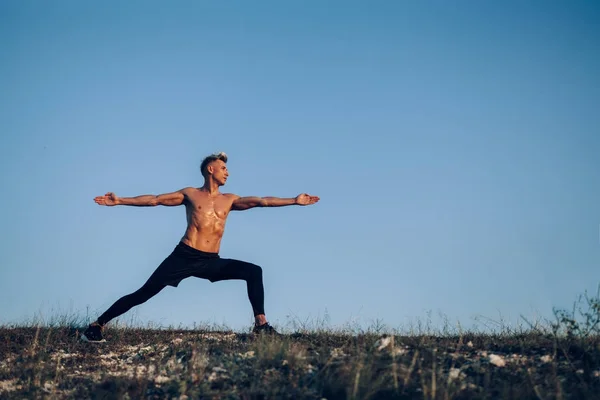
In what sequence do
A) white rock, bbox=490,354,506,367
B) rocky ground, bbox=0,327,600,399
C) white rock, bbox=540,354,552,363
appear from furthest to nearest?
white rock, bbox=540,354,552,363, white rock, bbox=490,354,506,367, rocky ground, bbox=0,327,600,399

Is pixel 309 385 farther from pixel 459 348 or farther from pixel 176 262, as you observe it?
pixel 176 262

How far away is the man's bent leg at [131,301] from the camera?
9.27m

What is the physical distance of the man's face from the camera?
9.93m

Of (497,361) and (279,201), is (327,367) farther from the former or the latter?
(279,201)

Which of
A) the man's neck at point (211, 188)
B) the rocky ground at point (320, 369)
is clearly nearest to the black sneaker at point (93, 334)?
the rocky ground at point (320, 369)

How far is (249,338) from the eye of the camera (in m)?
8.61

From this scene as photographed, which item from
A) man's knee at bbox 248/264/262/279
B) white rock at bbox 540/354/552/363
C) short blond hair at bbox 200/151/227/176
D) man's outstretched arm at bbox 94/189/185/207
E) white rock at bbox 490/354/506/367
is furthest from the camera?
short blond hair at bbox 200/151/227/176

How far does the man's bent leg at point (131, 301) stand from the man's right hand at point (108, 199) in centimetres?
131

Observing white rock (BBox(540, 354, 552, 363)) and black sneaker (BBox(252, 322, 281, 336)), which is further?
black sneaker (BBox(252, 322, 281, 336))

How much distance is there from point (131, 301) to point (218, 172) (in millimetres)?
2290

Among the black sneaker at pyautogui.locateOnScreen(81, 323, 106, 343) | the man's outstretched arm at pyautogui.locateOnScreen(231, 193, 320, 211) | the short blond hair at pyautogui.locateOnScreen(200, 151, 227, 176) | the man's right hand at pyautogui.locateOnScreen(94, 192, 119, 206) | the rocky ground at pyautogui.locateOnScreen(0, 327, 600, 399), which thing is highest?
the short blond hair at pyautogui.locateOnScreen(200, 151, 227, 176)

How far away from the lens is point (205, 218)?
31.7ft

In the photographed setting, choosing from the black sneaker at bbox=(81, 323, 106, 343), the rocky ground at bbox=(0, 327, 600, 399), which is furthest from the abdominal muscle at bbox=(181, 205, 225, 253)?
the black sneaker at bbox=(81, 323, 106, 343)

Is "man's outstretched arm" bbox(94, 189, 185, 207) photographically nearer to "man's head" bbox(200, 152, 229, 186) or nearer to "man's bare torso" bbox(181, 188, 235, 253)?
"man's bare torso" bbox(181, 188, 235, 253)
